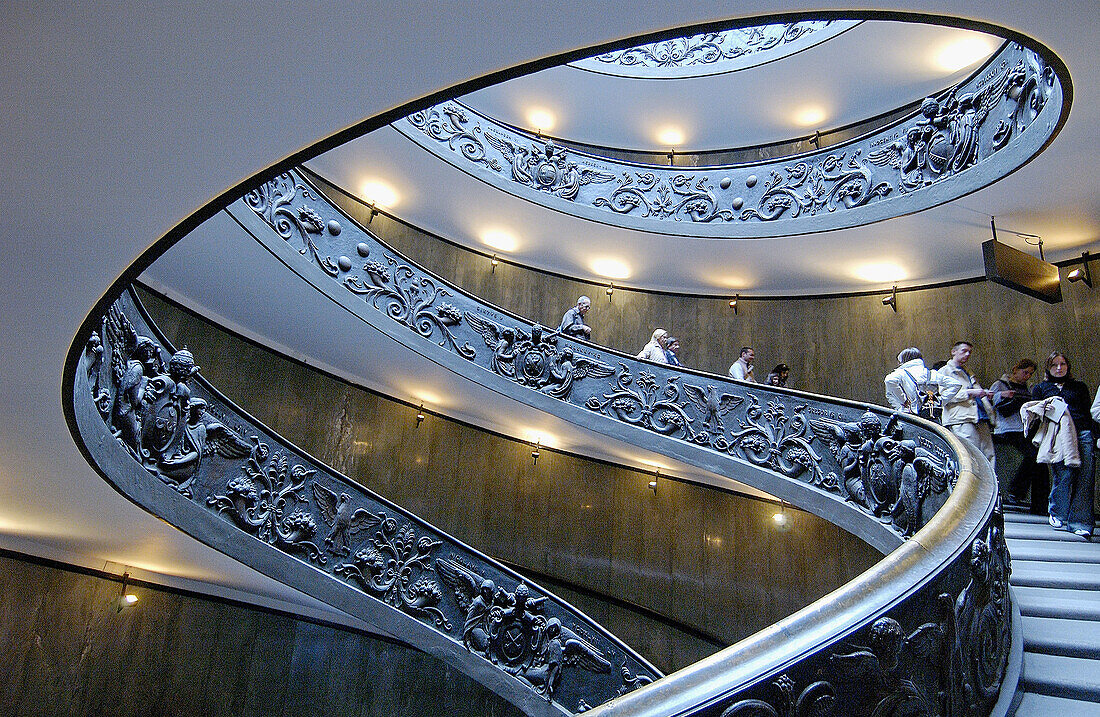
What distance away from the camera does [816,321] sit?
1241cm

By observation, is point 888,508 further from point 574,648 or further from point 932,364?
point 932,364

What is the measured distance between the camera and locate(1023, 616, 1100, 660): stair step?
12.2ft

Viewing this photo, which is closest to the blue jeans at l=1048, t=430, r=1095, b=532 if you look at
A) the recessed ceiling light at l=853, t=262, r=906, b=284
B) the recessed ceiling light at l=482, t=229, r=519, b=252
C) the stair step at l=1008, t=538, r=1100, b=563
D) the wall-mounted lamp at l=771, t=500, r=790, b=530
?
the stair step at l=1008, t=538, r=1100, b=563

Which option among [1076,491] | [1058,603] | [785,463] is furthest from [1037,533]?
[785,463]

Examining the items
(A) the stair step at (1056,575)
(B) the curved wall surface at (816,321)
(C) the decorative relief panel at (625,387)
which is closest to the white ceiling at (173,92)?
(A) the stair step at (1056,575)

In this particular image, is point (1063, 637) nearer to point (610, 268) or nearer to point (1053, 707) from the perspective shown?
point (1053, 707)

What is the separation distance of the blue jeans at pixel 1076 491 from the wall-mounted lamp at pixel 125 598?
9439mm

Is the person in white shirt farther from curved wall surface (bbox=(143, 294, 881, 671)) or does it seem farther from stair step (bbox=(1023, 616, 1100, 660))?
stair step (bbox=(1023, 616, 1100, 660))

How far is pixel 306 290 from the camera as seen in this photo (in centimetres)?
883

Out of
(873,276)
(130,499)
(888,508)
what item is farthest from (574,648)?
(873,276)

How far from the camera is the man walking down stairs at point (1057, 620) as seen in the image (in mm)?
3310

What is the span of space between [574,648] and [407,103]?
6496mm

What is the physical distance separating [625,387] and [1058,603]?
577 centimetres

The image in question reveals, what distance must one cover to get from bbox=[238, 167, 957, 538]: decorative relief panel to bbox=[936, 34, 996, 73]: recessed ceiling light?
268 inches
